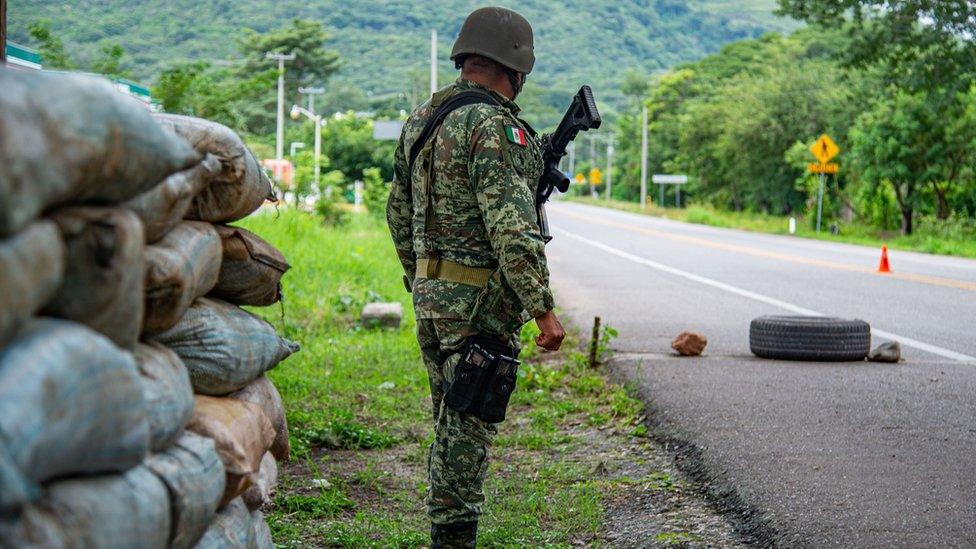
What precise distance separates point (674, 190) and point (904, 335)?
8181 centimetres

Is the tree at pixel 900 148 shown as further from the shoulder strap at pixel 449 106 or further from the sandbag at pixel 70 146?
the sandbag at pixel 70 146

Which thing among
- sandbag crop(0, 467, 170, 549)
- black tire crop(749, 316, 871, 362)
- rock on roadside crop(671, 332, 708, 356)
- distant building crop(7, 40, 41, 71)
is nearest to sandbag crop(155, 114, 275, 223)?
sandbag crop(0, 467, 170, 549)

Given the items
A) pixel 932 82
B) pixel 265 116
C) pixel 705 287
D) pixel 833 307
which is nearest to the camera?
pixel 833 307

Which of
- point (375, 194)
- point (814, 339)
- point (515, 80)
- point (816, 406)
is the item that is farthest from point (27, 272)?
point (375, 194)

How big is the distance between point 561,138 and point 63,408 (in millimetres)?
3029

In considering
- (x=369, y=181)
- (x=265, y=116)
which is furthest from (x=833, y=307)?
(x=265, y=116)

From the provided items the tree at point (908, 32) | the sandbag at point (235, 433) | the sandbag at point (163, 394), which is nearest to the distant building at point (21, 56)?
the sandbag at point (235, 433)

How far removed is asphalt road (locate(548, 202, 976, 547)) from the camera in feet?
15.8

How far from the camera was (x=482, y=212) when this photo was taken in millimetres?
4164

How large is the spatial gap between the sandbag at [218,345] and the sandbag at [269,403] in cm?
5

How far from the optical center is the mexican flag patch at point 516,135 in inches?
162

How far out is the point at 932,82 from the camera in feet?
72.0

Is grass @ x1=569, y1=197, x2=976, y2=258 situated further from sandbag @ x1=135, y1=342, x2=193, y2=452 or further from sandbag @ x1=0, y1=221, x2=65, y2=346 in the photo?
sandbag @ x1=0, y1=221, x2=65, y2=346

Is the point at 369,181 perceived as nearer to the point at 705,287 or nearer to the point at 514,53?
the point at 705,287
